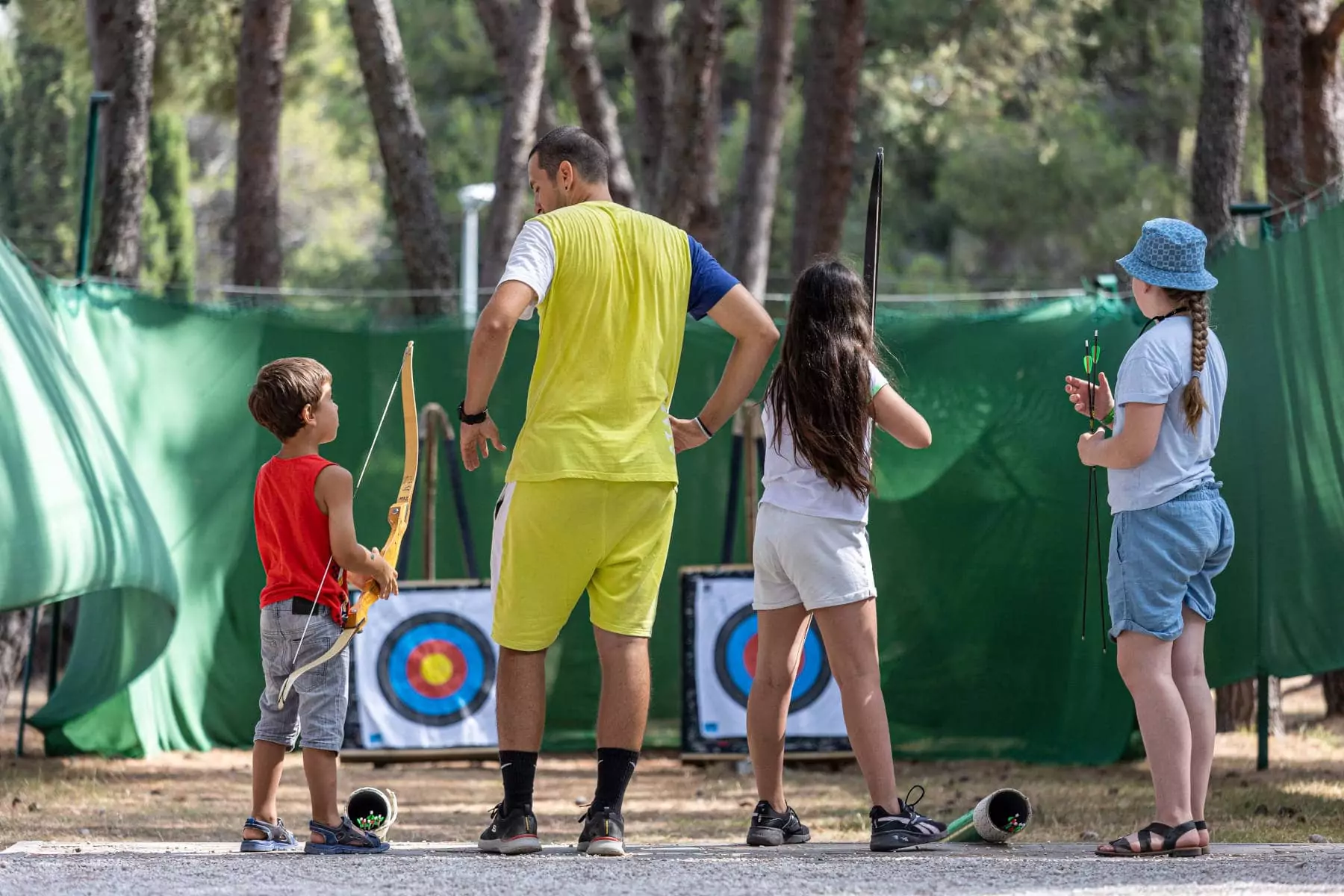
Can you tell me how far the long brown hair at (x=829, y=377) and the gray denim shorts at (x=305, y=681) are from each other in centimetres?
119

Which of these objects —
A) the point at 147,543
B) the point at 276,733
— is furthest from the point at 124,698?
the point at 276,733

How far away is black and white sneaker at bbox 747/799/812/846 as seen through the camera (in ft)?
13.0

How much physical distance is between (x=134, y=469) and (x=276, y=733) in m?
3.05

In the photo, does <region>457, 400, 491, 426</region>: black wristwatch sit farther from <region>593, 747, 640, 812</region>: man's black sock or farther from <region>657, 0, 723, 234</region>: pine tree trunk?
<region>657, 0, 723, 234</region>: pine tree trunk

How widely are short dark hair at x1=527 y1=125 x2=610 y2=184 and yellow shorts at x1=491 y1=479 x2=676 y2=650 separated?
75 cm

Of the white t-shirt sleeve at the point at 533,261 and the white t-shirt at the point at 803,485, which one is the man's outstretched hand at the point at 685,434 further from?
the white t-shirt sleeve at the point at 533,261

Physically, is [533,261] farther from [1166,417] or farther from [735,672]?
[735,672]

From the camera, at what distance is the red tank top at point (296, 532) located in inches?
154

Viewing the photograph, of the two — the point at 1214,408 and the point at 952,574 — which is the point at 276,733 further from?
the point at 952,574

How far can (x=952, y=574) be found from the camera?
6.79 meters

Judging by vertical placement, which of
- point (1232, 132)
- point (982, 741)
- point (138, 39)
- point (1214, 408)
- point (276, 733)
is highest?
point (138, 39)

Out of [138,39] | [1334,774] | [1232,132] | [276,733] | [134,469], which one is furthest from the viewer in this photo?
[138,39]

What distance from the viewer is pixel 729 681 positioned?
6574mm

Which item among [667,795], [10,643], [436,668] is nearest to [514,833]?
[667,795]
